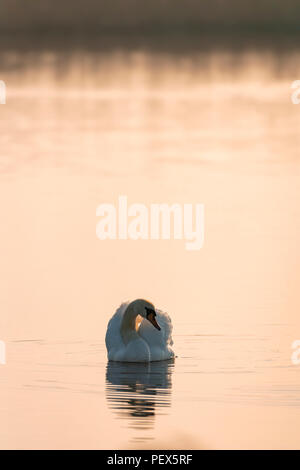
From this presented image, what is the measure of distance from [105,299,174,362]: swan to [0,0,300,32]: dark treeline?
28909 mm

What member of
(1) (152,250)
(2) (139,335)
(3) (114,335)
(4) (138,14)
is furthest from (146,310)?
(4) (138,14)

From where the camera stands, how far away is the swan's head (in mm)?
16266

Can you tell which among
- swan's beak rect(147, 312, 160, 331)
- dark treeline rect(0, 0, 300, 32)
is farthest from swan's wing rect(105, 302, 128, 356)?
dark treeline rect(0, 0, 300, 32)

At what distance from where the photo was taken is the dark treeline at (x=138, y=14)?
45.2 m

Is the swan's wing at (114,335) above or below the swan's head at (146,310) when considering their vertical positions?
below

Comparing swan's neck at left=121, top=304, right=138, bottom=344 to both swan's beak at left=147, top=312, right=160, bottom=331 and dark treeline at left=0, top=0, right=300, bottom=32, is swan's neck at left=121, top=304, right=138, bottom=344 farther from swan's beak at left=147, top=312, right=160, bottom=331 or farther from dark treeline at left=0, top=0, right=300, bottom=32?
dark treeline at left=0, top=0, right=300, bottom=32

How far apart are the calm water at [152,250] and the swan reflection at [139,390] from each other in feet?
0.08

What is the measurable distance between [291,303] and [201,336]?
7.18 ft

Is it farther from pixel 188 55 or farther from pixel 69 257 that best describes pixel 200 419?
pixel 188 55

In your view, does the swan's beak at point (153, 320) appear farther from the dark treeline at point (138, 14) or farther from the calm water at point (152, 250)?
the dark treeline at point (138, 14)

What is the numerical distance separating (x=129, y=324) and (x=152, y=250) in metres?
5.50

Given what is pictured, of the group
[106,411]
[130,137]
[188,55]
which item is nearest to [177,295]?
[106,411]

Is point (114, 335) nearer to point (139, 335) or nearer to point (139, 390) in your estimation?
point (139, 335)

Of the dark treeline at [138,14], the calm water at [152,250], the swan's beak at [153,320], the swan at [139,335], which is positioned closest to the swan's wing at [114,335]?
the swan at [139,335]
